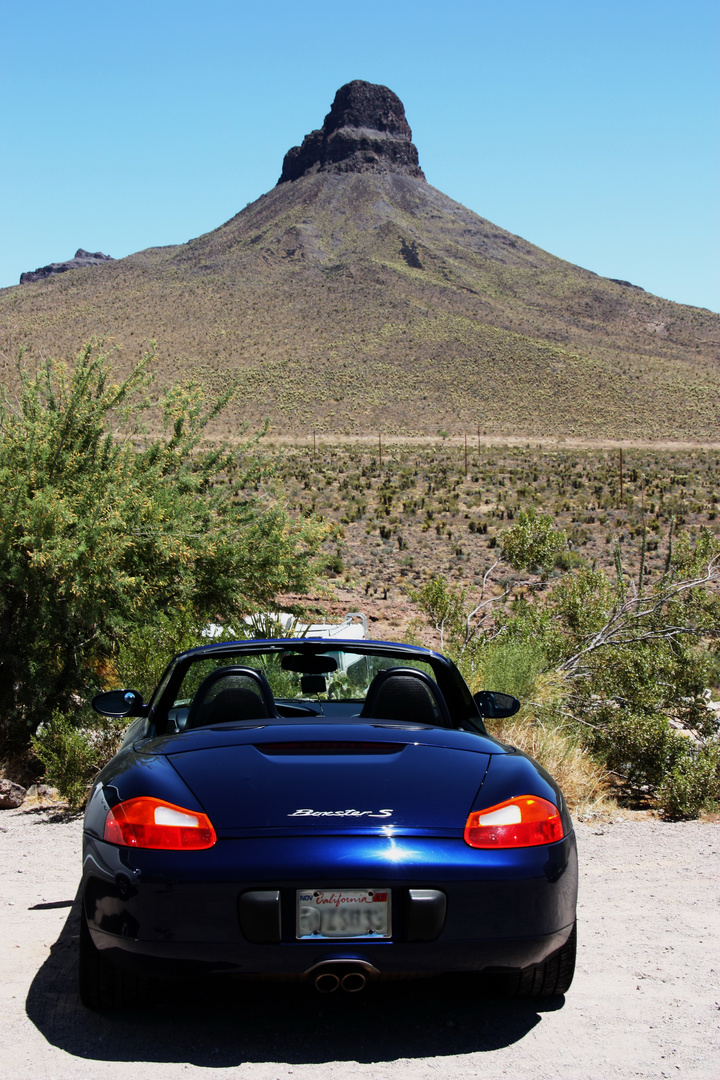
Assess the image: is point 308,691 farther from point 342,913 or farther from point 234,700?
point 342,913

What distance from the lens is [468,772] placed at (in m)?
3.48

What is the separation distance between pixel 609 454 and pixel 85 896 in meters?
65.0

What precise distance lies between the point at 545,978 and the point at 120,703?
7.42ft

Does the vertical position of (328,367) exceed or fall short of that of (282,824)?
it exceeds it

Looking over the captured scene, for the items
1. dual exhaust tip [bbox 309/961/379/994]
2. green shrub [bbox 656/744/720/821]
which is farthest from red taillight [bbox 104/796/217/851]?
green shrub [bbox 656/744/720/821]

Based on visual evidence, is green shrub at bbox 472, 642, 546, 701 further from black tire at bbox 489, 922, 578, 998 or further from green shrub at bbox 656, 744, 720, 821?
black tire at bbox 489, 922, 578, 998

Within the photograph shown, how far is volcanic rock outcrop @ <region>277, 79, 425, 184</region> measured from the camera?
173250 mm

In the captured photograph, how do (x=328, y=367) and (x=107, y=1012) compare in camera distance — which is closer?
(x=107, y=1012)

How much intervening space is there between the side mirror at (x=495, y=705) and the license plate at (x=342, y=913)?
1808 millimetres

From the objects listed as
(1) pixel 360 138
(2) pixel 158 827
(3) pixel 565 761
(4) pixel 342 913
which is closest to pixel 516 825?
(4) pixel 342 913

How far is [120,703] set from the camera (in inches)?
189

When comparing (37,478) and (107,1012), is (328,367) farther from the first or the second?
(107,1012)

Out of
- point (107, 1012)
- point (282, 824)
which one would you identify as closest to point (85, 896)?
point (107, 1012)

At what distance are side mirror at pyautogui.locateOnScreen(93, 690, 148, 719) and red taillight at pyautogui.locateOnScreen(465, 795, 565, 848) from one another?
200 centimetres
